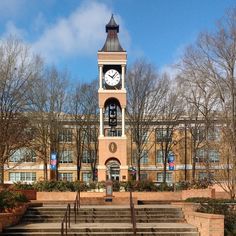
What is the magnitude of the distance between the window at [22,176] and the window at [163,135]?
18881 mm

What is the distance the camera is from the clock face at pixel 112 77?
37.7 metres

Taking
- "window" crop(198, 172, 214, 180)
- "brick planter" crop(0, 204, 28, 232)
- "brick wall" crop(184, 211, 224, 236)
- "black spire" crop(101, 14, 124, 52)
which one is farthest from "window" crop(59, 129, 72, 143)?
"brick wall" crop(184, 211, 224, 236)

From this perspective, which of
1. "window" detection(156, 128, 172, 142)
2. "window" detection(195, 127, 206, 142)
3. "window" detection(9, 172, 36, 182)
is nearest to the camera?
"window" detection(195, 127, 206, 142)

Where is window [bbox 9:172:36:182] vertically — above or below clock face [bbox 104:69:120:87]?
below

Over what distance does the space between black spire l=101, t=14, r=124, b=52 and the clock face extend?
1899 millimetres

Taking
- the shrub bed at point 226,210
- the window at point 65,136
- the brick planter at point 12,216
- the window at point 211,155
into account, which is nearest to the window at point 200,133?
→ the window at point 211,155

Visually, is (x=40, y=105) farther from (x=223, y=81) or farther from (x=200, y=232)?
(x=200, y=232)

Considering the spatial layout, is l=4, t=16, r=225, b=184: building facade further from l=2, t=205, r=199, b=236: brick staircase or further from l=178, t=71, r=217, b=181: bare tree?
l=2, t=205, r=199, b=236: brick staircase

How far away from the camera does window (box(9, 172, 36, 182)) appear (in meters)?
63.7

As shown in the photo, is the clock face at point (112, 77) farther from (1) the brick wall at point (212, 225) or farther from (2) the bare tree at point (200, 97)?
(1) the brick wall at point (212, 225)

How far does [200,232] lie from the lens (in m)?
15.9

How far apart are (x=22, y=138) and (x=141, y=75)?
16886mm

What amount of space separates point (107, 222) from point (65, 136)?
34.6 m

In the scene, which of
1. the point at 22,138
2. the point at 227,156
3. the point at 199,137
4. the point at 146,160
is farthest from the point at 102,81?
the point at 146,160
